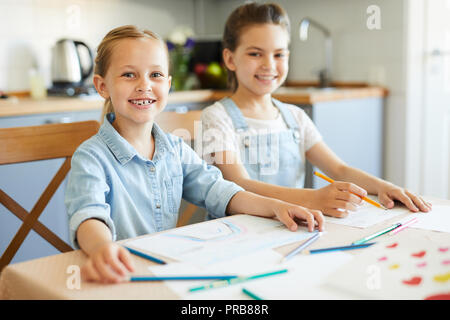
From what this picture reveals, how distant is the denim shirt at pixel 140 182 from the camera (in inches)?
36.5

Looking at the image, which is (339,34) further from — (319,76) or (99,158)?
(99,158)

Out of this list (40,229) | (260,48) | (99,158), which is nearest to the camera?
(99,158)

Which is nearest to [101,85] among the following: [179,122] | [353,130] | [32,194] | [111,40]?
[111,40]

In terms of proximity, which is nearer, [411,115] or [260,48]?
[260,48]

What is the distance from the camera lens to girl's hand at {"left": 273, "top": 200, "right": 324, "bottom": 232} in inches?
32.3

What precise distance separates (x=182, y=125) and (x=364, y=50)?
1.69 meters

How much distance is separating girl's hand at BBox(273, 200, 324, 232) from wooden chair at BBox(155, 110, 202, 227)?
22.7 inches

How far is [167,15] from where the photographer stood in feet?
10.8

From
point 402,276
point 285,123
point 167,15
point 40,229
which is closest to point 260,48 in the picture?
point 285,123

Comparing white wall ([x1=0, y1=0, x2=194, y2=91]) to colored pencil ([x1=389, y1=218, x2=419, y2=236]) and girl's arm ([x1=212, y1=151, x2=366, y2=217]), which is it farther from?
colored pencil ([x1=389, y1=218, x2=419, y2=236])

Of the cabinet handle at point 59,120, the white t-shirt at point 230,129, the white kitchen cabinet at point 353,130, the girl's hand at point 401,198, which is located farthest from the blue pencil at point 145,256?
the white kitchen cabinet at point 353,130

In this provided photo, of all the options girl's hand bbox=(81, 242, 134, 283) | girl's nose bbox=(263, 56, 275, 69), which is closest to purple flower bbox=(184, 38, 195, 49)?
girl's nose bbox=(263, 56, 275, 69)

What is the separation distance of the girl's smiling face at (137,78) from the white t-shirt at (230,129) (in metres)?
0.29

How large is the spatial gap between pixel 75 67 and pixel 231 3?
1256 mm
